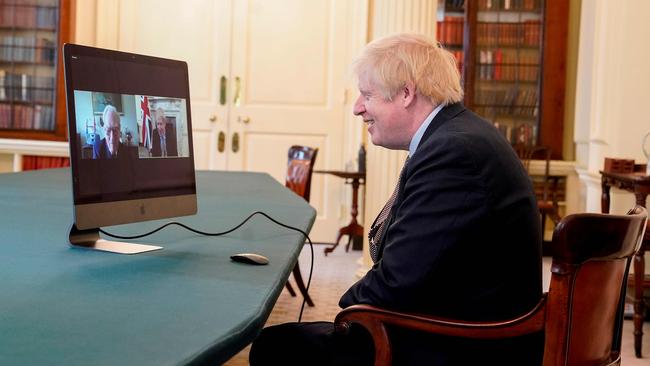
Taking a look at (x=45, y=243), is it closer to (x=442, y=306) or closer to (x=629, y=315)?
(x=442, y=306)

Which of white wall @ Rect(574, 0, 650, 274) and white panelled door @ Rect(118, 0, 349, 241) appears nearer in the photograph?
white wall @ Rect(574, 0, 650, 274)

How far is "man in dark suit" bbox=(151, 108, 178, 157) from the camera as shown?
2365 millimetres

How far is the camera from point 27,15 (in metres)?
7.86

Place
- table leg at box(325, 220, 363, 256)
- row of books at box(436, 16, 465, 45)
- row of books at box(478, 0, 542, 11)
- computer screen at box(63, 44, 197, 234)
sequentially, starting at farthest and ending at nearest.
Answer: row of books at box(436, 16, 465, 45) → row of books at box(478, 0, 542, 11) → table leg at box(325, 220, 363, 256) → computer screen at box(63, 44, 197, 234)

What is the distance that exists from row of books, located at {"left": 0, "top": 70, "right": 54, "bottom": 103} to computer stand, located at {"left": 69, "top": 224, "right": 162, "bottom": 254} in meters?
5.99

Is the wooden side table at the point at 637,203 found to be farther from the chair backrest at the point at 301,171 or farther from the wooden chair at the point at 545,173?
the wooden chair at the point at 545,173

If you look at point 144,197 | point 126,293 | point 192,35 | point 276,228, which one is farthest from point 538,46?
point 126,293

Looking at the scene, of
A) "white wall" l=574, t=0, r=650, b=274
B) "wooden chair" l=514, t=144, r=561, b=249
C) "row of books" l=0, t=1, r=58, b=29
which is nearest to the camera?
"white wall" l=574, t=0, r=650, b=274

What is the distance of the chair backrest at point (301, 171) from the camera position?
16.8 ft

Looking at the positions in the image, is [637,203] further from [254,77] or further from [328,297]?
[254,77]

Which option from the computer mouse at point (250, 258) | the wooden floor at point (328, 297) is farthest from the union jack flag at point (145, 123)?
the wooden floor at point (328, 297)

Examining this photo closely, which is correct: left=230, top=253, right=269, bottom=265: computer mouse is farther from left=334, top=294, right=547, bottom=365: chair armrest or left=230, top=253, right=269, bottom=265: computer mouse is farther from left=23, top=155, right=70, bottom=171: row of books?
left=23, top=155, right=70, bottom=171: row of books

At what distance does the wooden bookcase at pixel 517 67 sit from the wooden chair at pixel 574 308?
20.3 feet

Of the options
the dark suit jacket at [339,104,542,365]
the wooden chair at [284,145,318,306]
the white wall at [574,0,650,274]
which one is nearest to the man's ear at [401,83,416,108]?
the dark suit jacket at [339,104,542,365]
